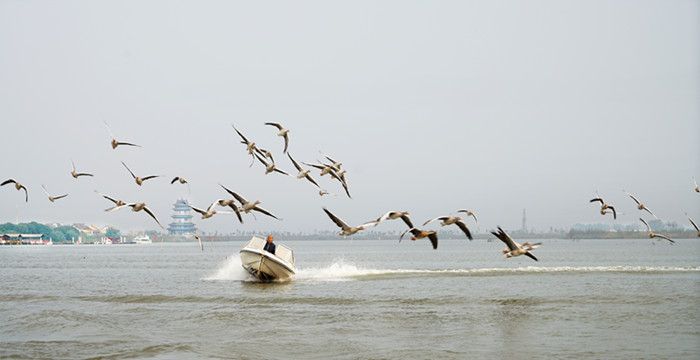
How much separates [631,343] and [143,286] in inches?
1380

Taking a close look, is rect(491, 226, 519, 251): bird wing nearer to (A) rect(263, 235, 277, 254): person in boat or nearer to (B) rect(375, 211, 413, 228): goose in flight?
(B) rect(375, 211, 413, 228): goose in flight

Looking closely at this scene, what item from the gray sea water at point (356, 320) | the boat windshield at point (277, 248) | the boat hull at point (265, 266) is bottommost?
the gray sea water at point (356, 320)

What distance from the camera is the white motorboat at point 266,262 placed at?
45.6 metres

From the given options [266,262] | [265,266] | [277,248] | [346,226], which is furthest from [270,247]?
[346,226]

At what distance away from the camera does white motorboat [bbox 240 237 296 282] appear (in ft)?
150

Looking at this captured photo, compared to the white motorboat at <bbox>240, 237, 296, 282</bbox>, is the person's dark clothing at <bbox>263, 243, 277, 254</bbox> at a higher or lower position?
higher

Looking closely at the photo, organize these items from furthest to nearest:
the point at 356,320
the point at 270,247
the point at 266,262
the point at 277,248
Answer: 1. the point at 277,248
2. the point at 270,247
3. the point at 266,262
4. the point at 356,320

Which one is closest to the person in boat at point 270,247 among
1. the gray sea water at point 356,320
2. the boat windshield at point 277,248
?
the boat windshield at point 277,248

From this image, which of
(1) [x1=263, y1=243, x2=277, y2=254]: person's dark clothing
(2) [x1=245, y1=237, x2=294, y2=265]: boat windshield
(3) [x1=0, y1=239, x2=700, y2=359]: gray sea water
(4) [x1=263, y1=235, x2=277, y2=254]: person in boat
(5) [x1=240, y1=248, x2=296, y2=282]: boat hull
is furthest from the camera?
(2) [x1=245, y1=237, x2=294, y2=265]: boat windshield

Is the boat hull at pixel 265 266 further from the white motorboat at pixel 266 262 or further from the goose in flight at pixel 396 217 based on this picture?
the goose in flight at pixel 396 217

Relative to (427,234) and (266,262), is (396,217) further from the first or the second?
(266,262)

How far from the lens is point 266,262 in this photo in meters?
45.6

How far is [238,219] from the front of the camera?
2494 centimetres

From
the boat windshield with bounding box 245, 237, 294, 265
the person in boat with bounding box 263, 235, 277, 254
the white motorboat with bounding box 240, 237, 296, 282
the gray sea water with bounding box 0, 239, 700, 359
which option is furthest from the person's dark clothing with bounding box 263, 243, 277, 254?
the gray sea water with bounding box 0, 239, 700, 359
